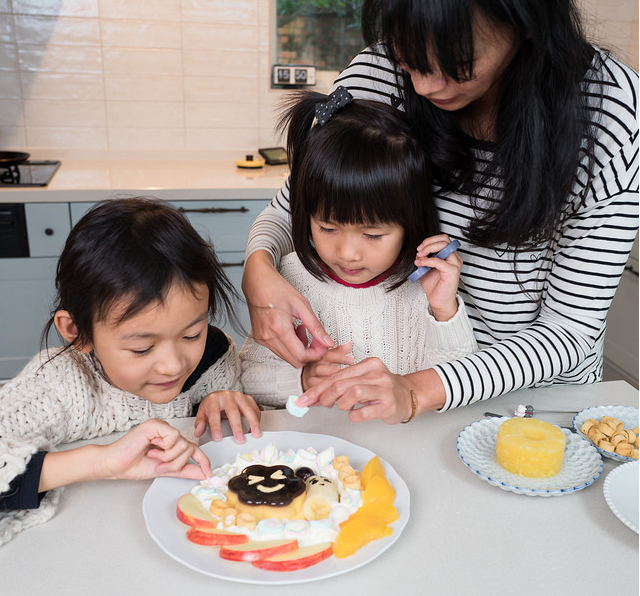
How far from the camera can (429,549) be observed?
0.80m

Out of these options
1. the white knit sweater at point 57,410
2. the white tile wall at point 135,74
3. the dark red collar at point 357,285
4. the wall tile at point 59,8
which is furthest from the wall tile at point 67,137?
the white knit sweater at point 57,410

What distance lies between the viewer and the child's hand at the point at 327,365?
1.16m

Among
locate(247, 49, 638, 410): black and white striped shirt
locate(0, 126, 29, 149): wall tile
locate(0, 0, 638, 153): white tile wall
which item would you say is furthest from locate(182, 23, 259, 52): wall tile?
locate(247, 49, 638, 410): black and white striped shirt

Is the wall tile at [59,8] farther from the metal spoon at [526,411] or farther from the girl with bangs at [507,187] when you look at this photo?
the metal spoon at [526,411]

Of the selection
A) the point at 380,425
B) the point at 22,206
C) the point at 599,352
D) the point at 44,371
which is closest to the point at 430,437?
the point at 380,425

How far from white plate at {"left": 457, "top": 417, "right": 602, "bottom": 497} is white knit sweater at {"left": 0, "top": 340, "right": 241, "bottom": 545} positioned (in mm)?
538

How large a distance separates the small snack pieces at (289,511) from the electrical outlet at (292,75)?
2354 mm

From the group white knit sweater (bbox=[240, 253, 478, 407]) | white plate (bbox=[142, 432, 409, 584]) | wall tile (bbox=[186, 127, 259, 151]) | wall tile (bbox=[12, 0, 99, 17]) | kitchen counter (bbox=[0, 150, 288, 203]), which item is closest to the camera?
white plate (bbox=[142, 432, 409, 584])

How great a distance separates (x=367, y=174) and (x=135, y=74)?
1.99m

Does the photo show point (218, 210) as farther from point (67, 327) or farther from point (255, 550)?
point (255, 550)

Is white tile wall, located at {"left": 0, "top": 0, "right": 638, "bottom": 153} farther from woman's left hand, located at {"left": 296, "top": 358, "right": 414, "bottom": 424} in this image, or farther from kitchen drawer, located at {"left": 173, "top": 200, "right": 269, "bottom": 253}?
woman's left hand, located at {"left": 296, "top": 358, "right": 414, "bottom": 424}

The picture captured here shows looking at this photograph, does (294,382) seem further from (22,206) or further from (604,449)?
(22,206)

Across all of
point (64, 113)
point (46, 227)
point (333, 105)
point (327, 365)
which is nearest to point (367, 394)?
point (327, 365)

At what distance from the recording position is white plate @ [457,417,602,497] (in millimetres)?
903
